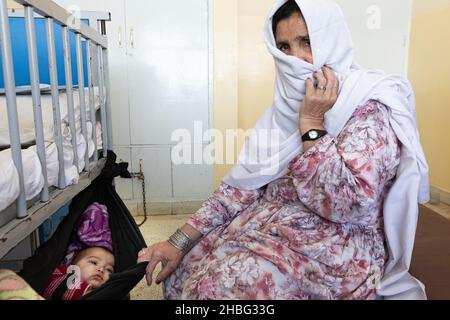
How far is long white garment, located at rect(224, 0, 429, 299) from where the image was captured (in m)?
0.77

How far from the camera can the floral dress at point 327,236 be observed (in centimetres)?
73

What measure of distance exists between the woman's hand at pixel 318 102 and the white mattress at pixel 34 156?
63 cm

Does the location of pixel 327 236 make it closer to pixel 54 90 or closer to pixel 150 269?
pixel 150 269

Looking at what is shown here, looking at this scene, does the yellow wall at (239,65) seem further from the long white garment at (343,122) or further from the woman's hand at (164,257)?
the woman's hand at (164,257)

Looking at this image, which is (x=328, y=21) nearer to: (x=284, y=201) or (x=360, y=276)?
(x=284, y=201)

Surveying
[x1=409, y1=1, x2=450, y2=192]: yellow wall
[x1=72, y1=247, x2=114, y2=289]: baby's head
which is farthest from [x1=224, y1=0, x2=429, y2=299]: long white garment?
[x1=409, y1=1, x2=450, y2=192]: yellow wall

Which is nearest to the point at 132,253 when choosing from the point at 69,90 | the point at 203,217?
the point at 203,217

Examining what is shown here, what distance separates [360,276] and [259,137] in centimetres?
44

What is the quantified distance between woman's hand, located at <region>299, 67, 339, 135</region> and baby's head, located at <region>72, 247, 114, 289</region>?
70cm

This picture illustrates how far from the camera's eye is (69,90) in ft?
3.88

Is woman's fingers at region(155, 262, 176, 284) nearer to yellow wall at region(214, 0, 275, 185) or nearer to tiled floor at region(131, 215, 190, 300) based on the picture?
tiled floor at region(131, 215, 190, 300)

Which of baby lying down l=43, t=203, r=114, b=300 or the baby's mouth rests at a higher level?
baby lying down l=43, t=203, r=114, b=300

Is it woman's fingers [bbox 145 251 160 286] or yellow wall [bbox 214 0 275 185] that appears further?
yellow wall [bbox 214 0 275 185]

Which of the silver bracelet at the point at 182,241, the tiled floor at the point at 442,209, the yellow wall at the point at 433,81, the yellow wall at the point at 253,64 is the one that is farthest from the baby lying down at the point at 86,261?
the yellow wall at the point at 433,81
